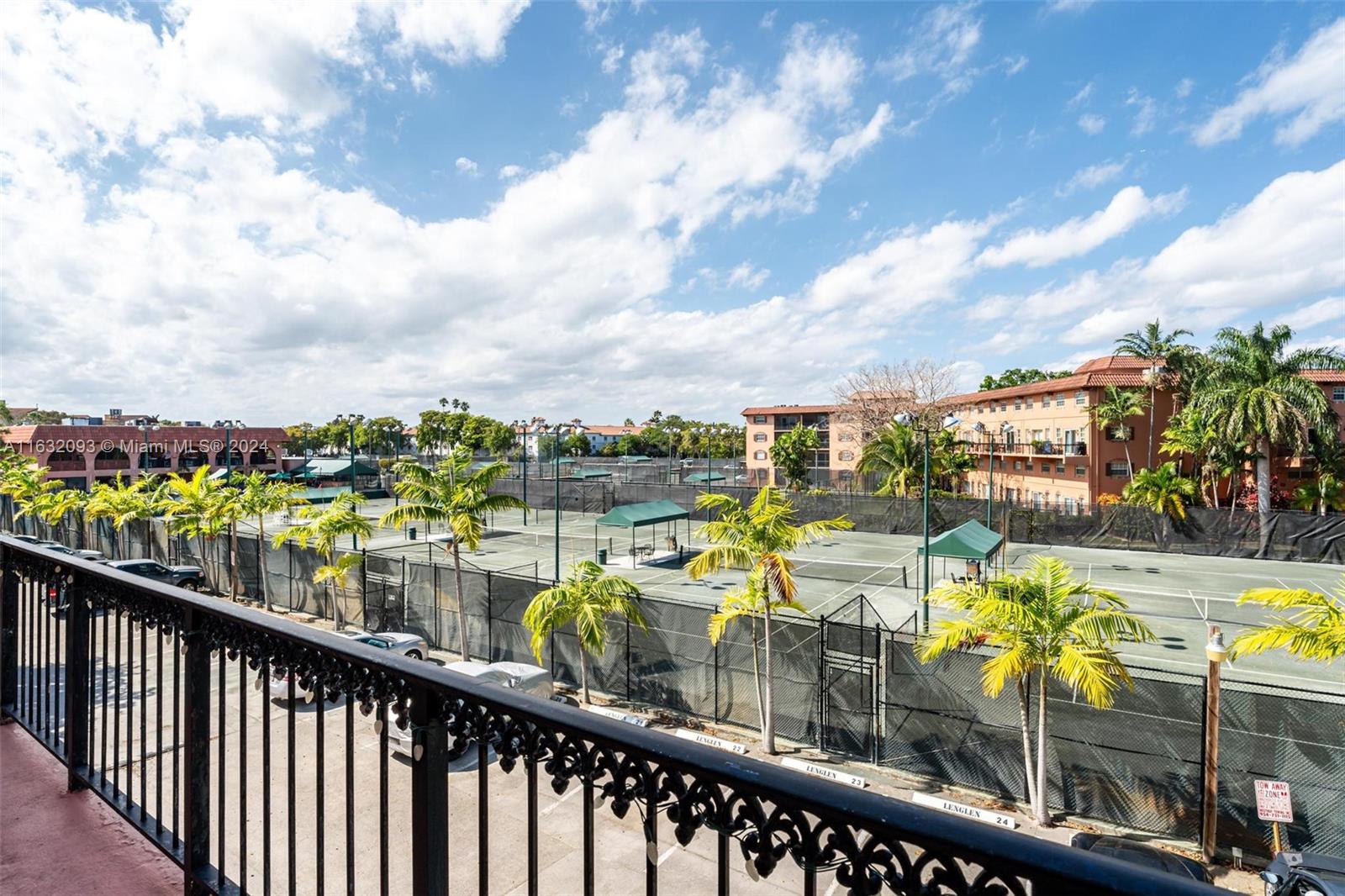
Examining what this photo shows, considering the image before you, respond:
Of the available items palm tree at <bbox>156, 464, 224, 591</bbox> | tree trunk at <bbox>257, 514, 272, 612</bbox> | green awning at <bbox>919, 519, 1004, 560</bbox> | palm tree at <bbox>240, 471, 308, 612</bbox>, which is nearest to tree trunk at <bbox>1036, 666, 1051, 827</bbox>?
green awning at <bbox>919, 519, 1004, 560</bbox>

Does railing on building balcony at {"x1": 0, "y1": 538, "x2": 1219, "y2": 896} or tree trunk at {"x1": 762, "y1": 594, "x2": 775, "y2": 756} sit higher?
railing on building balcony at {"x1": 0, "y1": 538, "x2": 1219, "y2": 896}

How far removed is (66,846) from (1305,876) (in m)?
10.6

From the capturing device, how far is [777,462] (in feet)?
178

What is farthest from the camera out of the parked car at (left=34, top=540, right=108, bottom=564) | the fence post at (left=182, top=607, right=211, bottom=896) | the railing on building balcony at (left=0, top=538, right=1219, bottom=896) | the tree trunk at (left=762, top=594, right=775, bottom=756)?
the tree trunk at (left=762, top=594, right=775, bottom=756)

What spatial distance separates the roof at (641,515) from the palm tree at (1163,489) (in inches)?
943

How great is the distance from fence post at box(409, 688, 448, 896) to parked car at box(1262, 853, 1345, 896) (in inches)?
368

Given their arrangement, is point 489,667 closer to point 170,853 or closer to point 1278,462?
point 170,853

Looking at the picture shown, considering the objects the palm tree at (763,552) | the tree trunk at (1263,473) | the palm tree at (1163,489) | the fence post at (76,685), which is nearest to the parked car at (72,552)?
the fence post at (76,685)

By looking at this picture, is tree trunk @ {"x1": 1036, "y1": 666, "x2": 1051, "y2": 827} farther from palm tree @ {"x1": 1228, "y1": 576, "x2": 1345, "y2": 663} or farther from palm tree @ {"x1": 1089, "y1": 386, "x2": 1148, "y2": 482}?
palm tree @ {"x1": 1089, "y1": 386, "x2": 1148, "y2": 482}

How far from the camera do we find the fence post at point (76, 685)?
339 cm

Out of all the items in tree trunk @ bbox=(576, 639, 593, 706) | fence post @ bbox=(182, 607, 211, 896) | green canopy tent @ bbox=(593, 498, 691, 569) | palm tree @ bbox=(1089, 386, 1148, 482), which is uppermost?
palm tree @ bbox=(1089, 386, 1148, 482)

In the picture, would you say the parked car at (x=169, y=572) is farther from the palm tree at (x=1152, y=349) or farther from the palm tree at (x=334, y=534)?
the palm tree at (x=1152, y=349)

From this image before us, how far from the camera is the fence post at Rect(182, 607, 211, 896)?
2.59 m

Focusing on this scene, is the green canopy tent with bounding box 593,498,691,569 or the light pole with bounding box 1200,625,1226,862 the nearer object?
the light pole with bounding box 1200,625,1226,862
